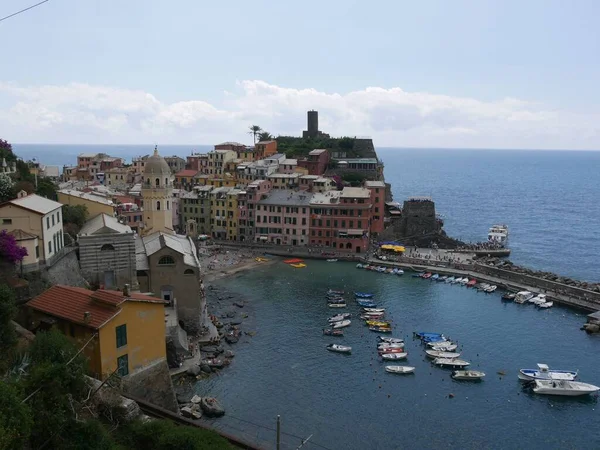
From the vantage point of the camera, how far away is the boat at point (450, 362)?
135 ft

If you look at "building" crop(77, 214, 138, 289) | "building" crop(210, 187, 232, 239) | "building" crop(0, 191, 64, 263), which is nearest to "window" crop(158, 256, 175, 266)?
"building" crop(77, 214, 138, 289)

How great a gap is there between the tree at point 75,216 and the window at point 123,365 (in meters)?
19.3

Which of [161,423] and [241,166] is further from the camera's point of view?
[241,166]

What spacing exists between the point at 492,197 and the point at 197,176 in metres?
111

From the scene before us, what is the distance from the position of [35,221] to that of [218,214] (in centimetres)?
4906

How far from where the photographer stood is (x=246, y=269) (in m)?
68.8

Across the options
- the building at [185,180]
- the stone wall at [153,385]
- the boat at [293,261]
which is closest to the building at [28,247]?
the stone wall at [153,385]

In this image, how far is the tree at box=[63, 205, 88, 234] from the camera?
4478cm

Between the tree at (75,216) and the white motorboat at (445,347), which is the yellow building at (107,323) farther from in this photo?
the white motorboat at (445,347)

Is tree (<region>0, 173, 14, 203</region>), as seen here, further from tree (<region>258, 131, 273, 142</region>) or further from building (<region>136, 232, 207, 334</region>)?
tree (<region>258, 131, 273, 142</region>)

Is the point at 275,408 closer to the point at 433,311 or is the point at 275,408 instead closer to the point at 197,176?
the point at 433,311

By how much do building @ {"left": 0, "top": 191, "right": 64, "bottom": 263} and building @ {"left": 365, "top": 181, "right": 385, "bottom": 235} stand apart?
5342cm

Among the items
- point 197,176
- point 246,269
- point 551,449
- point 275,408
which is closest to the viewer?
point 551,449

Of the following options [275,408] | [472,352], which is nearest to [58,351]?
[275,408]
